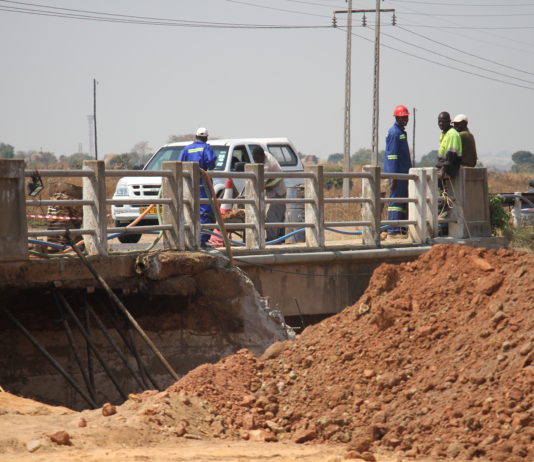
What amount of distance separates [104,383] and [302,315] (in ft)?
9.13

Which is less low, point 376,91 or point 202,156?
point 376,91

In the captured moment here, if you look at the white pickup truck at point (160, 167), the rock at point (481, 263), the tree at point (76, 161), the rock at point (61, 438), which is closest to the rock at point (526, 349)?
the rock at point (481, 263)

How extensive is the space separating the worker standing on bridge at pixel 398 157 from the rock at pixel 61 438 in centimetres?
879

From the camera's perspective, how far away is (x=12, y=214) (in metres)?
10.5

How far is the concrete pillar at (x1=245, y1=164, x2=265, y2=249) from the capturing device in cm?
1270

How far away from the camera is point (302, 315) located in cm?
1335

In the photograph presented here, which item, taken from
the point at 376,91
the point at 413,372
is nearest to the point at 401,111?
the point at 413,372

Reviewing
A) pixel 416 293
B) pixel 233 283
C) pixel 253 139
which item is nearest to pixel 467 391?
pixel 416 293

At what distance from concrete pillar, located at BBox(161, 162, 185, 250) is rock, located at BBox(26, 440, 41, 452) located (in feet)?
16.9

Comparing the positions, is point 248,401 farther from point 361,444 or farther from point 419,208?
point 419,208

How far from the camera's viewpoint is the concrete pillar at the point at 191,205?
39.3 feet

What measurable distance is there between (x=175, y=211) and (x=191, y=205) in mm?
216

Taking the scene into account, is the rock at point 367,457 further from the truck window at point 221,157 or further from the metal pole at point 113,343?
the truck window at point 221,157

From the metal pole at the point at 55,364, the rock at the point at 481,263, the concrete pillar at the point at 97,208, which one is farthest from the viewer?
the concrete pillar at the point at 97,208
